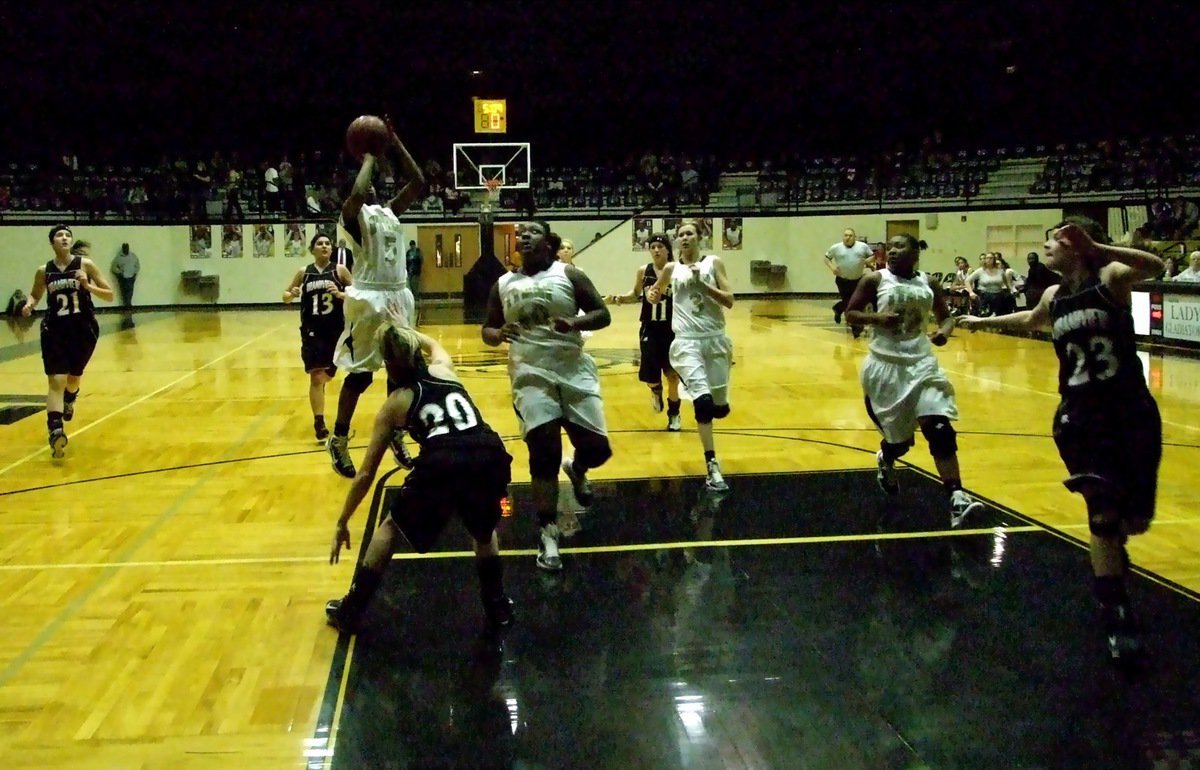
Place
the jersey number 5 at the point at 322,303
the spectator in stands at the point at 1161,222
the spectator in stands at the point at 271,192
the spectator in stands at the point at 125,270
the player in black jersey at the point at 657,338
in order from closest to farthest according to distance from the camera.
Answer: the jersey number 5 at the point at 322,303, the player in black jersey at the point at 657,338, the spectator in stands at the point at 1161,222, the spectator in stands at the point at 125,270, the spectator in stands at the point at 271,192

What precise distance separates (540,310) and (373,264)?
1.47m

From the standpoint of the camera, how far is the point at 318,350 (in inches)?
341

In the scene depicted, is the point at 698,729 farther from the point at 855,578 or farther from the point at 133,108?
the point at 133,108

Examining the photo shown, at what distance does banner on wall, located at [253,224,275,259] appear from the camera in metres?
27.8

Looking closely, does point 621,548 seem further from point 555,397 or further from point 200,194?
point 200,194

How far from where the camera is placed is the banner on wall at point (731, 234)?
30172 millimetres

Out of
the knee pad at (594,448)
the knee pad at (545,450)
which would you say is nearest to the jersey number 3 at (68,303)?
the knee pad at (545,450)

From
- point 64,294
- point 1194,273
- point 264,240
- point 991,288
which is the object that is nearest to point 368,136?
point 64,294

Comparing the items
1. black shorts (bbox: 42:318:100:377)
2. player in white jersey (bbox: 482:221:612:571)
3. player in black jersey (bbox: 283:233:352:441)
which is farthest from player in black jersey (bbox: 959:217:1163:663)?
black shorts (bbox: 42:318:100:377)

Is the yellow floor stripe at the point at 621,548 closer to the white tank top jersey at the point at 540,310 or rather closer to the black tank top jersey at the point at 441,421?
the white tank top jersey at the point at 540,310

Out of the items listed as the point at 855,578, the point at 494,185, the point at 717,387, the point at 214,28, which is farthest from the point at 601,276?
the point at 855,578

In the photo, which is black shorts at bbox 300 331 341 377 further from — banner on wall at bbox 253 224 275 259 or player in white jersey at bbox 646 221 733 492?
banner on wall at bbox 253 224 275 259

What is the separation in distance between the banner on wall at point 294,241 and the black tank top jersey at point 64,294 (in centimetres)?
1991

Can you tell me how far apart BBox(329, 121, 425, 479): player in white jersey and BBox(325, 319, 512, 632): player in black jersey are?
1.78 meters
